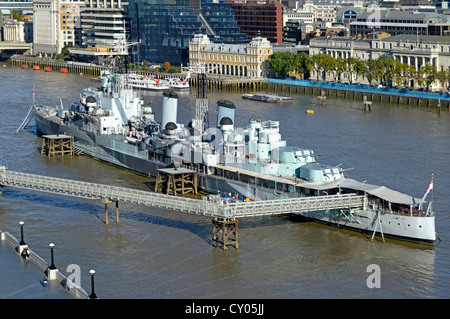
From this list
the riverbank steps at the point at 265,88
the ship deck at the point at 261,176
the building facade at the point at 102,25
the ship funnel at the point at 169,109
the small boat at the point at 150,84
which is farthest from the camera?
the building facade at the point at 102,25

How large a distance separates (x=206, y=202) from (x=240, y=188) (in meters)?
6.25

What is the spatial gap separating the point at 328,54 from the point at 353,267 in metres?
54.0

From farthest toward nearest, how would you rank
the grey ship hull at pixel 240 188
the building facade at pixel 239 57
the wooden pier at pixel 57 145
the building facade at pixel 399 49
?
the building facade at pixel 239 57 < the building facade at pixel 399 49 < the wooden pier at pixel 57 145 < the grey ship hull at pixel 240 188

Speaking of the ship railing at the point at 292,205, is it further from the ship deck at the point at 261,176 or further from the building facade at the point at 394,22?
the building facade at the point at 394,22

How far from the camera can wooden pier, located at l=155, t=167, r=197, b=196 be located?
37406 millimetres

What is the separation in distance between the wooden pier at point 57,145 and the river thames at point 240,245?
0.67 m

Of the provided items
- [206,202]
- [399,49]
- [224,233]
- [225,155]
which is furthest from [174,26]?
[224,233]

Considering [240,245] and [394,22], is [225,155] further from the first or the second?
[394,22]

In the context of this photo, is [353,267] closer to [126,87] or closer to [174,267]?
[174,267]

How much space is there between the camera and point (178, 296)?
25297 mm

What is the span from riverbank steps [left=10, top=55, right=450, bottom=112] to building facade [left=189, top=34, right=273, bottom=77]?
6.03 feet

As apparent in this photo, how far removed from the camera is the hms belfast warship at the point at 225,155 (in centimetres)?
3117

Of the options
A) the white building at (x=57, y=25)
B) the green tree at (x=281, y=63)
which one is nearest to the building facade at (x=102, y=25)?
the white building at (x=57, y=25)

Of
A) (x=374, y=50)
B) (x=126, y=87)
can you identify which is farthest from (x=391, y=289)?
(x=374, y=50)
